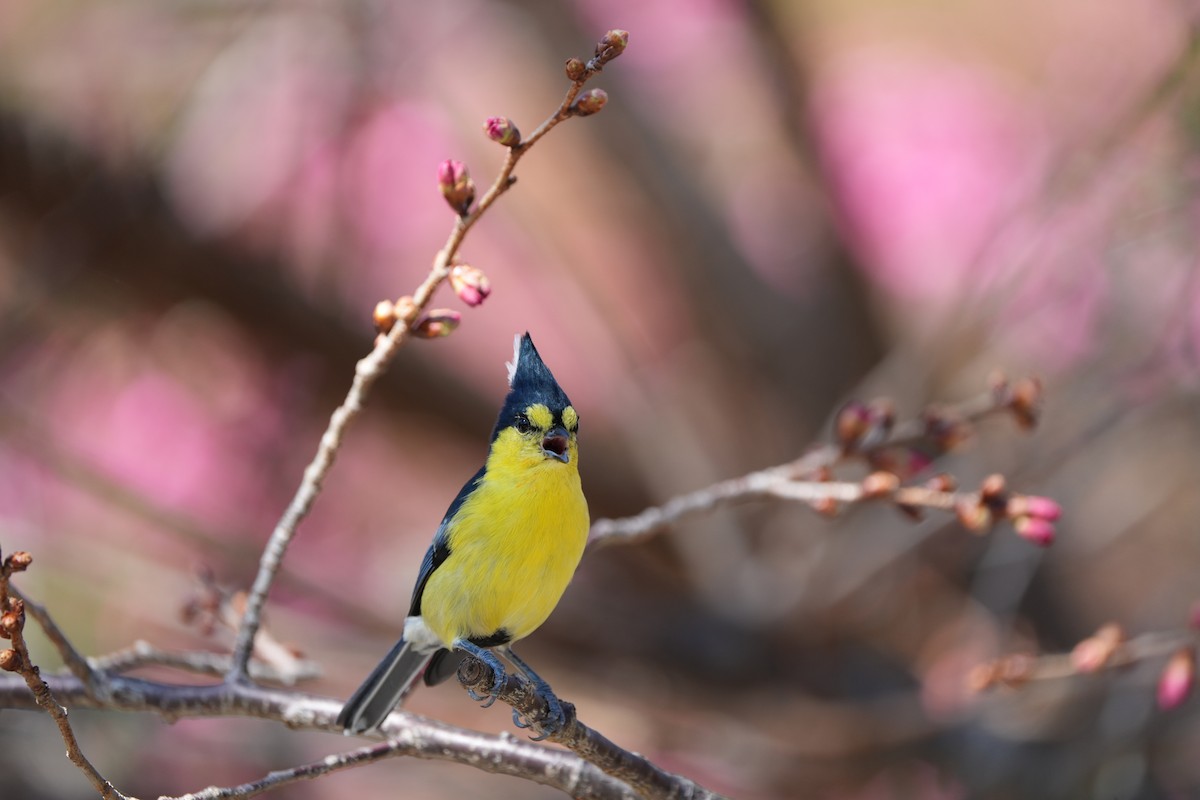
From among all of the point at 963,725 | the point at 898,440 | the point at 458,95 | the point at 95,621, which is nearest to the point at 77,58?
the point at 95,621

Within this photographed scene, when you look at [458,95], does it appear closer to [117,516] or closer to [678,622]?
[117,516]

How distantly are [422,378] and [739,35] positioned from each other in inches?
64.9

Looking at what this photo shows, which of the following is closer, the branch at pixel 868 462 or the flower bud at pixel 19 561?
the flower bud at pixel 19 561

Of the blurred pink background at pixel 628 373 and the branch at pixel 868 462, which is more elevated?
the blurred pink background at pixel 628 373

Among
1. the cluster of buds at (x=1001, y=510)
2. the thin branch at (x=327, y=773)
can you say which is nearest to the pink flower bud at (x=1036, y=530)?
the cluster of buds at (x=1001, y=510)

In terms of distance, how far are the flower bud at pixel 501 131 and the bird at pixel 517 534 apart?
162 mm

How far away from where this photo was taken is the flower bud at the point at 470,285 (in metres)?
0.90

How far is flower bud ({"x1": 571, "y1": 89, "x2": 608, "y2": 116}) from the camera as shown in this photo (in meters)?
0.92

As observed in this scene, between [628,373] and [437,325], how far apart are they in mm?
2394

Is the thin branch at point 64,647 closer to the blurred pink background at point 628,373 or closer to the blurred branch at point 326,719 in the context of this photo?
the blurred branch at point 326,719

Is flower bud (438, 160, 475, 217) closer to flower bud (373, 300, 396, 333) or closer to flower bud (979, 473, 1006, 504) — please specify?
flower bud (373, 300, 396, 333)

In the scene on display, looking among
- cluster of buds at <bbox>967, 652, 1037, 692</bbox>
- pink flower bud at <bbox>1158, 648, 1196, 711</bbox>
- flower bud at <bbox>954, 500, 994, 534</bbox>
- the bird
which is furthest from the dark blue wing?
pink flower bud at <bbox>1158, 648, 1196, 711</bbox>

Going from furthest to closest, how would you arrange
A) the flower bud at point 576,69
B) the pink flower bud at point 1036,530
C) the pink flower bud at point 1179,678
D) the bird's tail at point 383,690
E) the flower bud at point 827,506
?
the pink flower bud at point 1179,678 < the flower bud at point 827,506 < the pink flower bud at point 1036,530 < the bird's tail at point 383,690 < the flower bud at point 576,69

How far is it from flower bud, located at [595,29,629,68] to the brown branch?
0.50 meters
